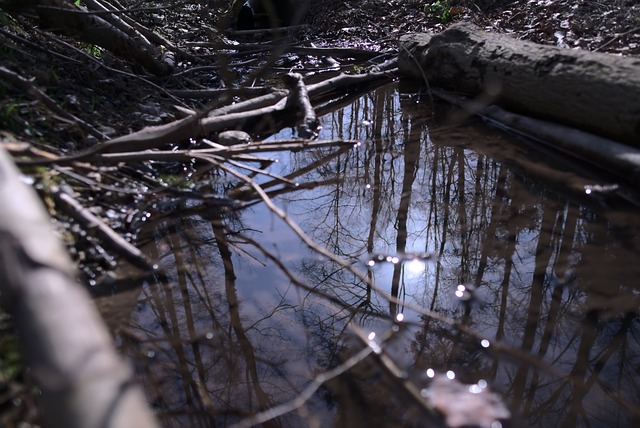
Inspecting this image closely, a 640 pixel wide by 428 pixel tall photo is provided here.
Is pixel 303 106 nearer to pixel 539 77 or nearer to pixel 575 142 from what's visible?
pixel 539 77

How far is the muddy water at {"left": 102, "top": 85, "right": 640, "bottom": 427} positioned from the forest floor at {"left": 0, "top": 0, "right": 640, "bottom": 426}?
539 millimetres

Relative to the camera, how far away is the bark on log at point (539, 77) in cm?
427

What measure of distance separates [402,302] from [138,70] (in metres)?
4.89

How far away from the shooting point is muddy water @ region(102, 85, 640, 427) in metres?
2.25

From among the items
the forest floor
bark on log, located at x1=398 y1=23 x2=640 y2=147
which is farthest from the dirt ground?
bark on log, located at x1=398 y1=23 x2=640 y2=147

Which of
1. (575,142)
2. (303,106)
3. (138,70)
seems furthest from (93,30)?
(575,142)

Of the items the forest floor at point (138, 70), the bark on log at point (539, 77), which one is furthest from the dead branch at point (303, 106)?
the bark on log at point (539, 77)

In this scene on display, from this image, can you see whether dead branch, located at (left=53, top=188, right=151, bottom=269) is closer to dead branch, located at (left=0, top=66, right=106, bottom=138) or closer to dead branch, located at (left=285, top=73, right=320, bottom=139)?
dead branch, located at (left=0, top=66, right=106, bottom=138)

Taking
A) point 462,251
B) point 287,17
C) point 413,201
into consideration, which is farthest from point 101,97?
point 287,17

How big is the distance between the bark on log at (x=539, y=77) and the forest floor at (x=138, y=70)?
1.11 meters

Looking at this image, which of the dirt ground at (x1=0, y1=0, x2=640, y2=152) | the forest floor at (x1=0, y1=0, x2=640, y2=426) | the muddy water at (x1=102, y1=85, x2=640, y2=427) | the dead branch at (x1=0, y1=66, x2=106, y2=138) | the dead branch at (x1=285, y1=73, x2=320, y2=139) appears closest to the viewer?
the muddy water at (x1=102, y1=85, x2=640, y2=427)

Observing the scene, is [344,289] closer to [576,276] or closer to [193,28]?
[576,276]

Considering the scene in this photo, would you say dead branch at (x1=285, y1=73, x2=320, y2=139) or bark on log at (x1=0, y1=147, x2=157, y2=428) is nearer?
bark on log at (x1=0, y1=147, x2=157, y2=428)

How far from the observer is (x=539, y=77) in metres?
5.01
